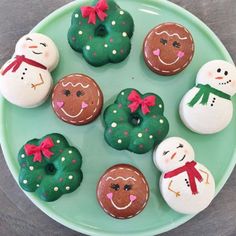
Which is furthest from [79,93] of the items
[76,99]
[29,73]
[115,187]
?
[115,187]

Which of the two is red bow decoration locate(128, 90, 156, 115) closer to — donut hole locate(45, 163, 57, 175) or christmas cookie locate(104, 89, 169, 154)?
christmas cookie locate(104, 89, 169, 154)

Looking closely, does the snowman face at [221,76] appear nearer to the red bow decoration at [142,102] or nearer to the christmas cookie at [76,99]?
the red bow decoration at [142,102]

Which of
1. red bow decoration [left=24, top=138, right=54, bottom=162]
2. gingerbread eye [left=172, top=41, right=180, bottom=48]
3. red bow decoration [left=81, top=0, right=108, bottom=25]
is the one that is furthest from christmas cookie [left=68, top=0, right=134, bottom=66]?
red bow decoration [left=24, top=138, right=54, bottom=162]

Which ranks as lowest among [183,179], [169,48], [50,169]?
[50,169]

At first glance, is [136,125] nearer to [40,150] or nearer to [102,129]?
[102,129]

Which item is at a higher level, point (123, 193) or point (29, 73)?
point (29, 73)

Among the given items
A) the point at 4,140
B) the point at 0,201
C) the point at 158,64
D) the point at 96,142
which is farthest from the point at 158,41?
the point at 0,201

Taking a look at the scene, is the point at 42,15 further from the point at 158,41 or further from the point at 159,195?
the point at 159,195
